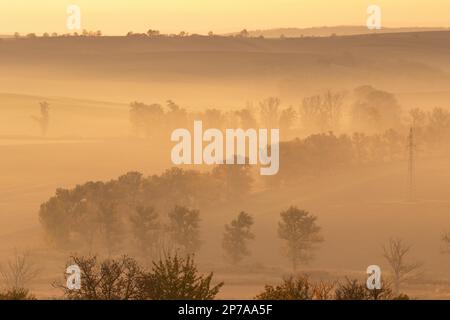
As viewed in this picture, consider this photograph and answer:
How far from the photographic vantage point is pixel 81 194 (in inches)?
3757

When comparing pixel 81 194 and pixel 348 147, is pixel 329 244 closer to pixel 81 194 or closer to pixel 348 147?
pixel 81 194

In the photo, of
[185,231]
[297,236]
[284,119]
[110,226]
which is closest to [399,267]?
[297,236]

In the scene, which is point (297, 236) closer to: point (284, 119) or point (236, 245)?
point (236, 245)

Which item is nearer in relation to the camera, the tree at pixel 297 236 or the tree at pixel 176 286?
the tree at pixel 176 286

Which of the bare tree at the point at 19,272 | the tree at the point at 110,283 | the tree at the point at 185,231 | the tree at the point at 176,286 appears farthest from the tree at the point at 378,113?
the tree at the point at 176,286

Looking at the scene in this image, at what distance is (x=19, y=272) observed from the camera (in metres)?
75.6

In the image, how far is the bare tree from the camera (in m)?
71.6

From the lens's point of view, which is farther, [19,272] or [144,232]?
[144,232]

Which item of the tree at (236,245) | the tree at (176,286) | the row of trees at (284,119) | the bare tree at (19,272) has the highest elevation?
the row of trees at (284,119)

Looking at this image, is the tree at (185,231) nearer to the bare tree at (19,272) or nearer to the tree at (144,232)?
the tree at (144,232)

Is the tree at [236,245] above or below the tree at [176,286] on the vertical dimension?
above

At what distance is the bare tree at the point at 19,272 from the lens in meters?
71.6
